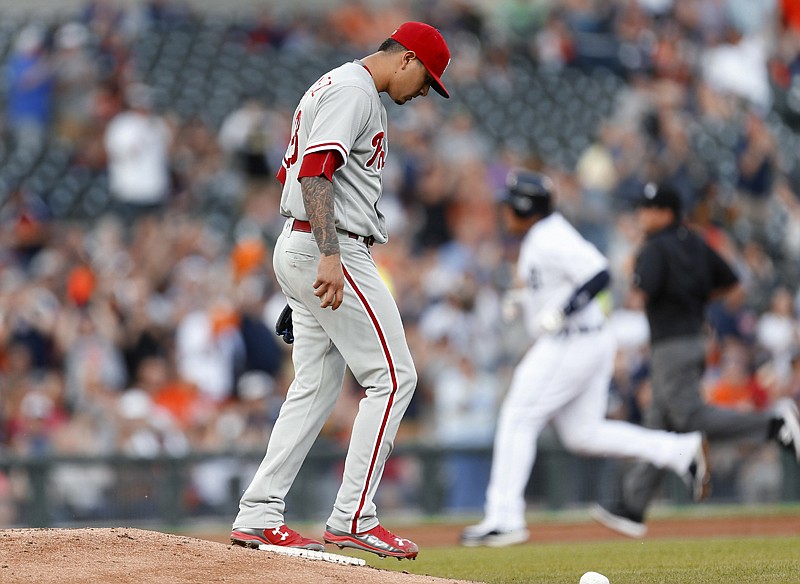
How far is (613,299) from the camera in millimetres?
14180

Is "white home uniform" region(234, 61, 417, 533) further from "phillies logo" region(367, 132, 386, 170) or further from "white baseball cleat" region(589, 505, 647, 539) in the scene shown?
"white baseball cleat" region(589, 505, 647, 539)

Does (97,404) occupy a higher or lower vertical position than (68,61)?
lower

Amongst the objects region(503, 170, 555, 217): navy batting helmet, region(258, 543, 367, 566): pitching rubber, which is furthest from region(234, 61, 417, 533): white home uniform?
region(503, 170, 555, 217): navy batting helmet

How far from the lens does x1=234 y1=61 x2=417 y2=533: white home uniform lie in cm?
588

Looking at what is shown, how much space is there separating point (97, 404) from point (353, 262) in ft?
22.0

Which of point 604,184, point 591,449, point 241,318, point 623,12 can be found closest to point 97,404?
point 241,318

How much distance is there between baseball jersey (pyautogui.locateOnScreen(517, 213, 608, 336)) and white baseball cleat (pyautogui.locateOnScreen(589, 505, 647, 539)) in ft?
3.73

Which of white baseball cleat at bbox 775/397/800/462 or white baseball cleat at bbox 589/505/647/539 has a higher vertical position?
white baseball cleat at bbox 775/397/800/462

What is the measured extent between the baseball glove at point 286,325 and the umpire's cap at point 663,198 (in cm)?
336

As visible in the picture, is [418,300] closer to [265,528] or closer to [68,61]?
[68,61]

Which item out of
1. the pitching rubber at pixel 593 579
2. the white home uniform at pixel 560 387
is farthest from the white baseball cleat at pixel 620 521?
the pitching rubber at pixel 593 579

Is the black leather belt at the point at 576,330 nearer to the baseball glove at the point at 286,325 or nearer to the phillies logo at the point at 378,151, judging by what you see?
the baseball glove at the point at 286,325

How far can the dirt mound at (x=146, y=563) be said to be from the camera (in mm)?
5199

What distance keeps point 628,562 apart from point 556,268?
2097mm
